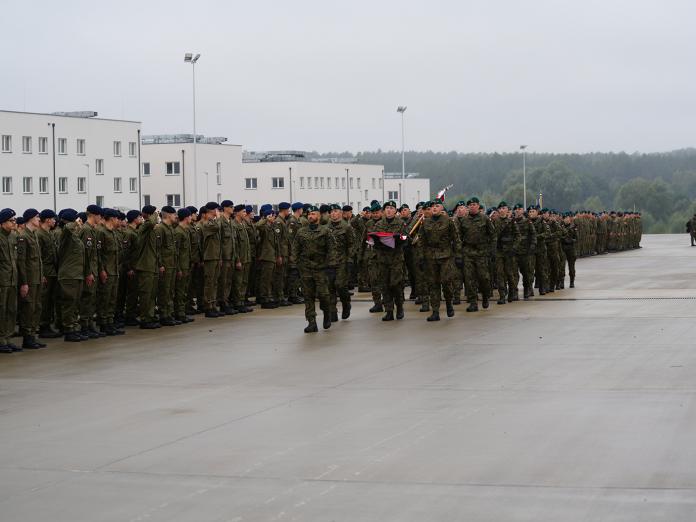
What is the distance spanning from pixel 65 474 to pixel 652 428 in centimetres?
469

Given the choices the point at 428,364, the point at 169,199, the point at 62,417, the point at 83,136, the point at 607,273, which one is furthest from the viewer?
the point at 169,199

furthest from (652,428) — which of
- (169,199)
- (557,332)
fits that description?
(169,199)

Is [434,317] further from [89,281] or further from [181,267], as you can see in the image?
[89,281]

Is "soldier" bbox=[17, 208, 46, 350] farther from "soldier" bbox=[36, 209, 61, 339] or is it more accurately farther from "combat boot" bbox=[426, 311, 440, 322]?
"combat boot" bbox=[426, 311, 440, 322]

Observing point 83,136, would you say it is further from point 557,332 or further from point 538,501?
point 538,501

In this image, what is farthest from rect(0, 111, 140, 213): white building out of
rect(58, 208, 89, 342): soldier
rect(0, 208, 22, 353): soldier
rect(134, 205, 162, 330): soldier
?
rect(0, 208, 22, 353): soldier

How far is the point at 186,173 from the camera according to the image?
289ft

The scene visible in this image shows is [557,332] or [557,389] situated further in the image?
[557,332]

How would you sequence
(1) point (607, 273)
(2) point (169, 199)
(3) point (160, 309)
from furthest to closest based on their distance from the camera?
(2) point (169, 199) → (1) point (607, 273) → (3) point (160, 309)

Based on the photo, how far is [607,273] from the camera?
1361 inches

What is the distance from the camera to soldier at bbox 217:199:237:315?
71.6 ft

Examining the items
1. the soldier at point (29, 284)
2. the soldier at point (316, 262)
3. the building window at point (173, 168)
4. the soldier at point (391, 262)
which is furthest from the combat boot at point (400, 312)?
the building window at point (173, 168)

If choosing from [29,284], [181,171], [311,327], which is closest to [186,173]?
[181,171]

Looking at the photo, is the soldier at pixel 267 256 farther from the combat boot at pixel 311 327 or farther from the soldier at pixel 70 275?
the soldier at pixel 70 275
